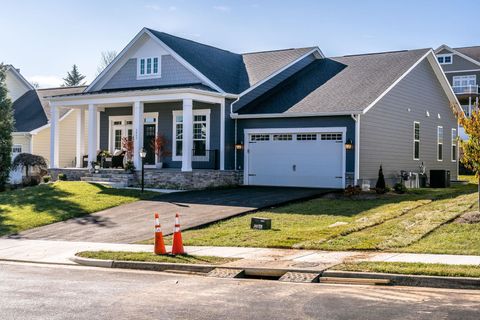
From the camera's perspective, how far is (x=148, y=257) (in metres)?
12.8

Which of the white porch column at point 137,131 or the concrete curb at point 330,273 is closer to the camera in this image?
the concrete curb at point 330,273

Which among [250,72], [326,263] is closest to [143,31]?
[250,72]

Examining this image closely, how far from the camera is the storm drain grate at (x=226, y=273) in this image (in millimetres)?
11033

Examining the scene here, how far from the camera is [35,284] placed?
10.4 metres

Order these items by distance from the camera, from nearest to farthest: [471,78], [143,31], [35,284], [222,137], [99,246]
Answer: [35,284] < [99,246] < [222,137] < [143,31] < [471,78]

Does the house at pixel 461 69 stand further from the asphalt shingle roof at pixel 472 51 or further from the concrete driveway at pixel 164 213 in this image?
the concrete driveway at pixel 164 213

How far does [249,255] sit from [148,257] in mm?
2008

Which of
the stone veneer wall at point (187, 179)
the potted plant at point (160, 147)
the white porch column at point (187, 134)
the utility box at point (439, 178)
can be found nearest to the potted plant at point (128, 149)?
the potted plant at point (160, 147)

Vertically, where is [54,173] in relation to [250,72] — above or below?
below

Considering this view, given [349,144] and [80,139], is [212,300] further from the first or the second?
[80,139]

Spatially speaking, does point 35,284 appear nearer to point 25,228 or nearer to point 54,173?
point 25,228

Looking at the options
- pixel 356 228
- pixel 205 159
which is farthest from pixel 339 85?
pixel 356 228

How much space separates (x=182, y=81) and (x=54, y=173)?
7.22 m

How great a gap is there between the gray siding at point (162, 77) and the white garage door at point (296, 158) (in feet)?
12.9
